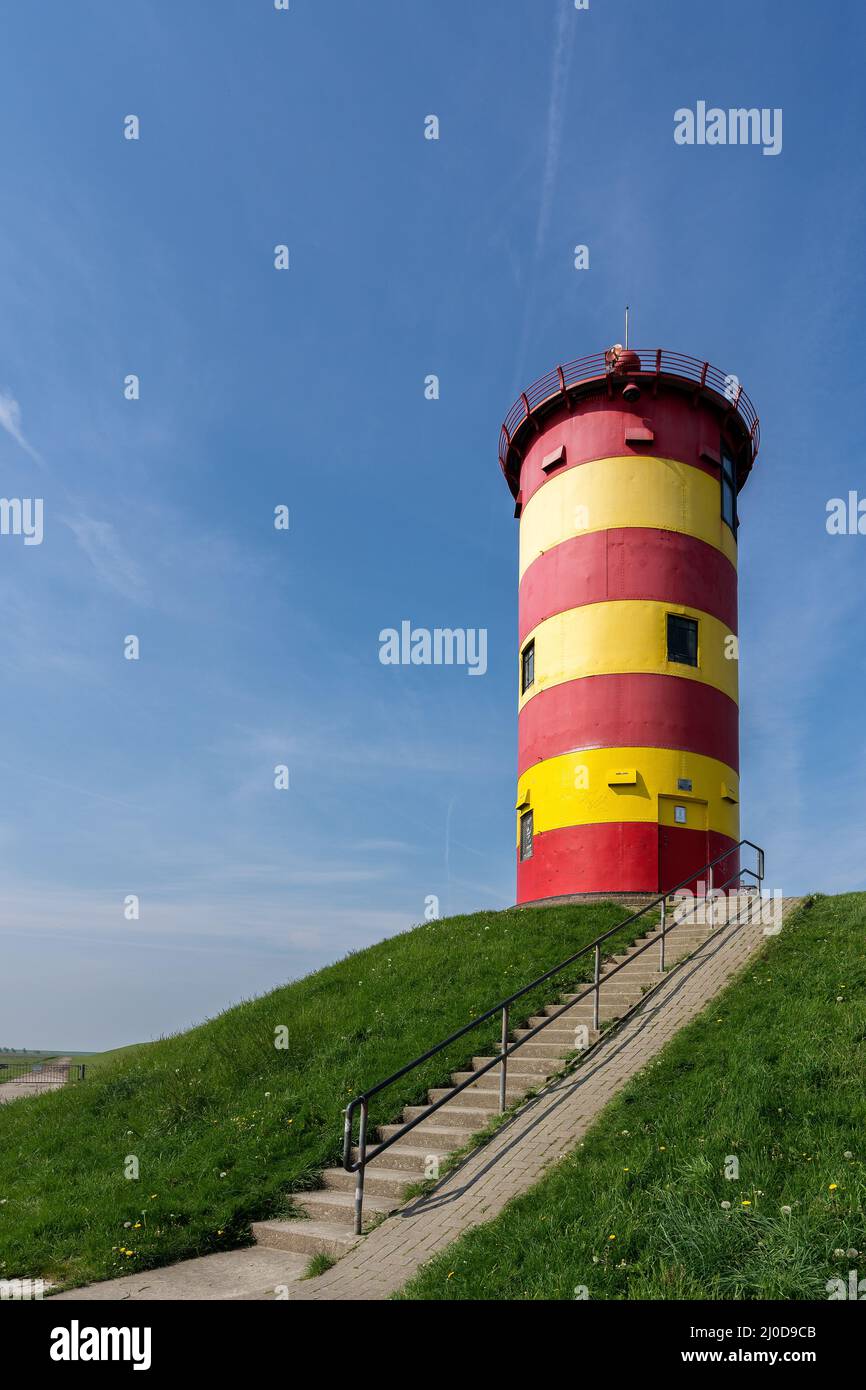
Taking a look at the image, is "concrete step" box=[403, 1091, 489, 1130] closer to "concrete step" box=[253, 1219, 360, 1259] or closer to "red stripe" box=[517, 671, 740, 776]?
"concrete step" box=[253, 1219, 360, 1259]

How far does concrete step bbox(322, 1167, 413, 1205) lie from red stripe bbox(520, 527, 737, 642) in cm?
1404

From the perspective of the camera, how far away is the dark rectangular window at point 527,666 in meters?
23.2

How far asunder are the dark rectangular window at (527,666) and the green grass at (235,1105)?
270 inches

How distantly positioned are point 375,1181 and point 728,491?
1894cm

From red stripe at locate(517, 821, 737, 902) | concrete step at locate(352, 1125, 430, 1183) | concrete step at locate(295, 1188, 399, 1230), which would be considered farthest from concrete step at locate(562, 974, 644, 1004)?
red stripe at locate(517, 821, 737, 902)

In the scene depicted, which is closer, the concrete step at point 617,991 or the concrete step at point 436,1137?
the concrete step at point 436,1137

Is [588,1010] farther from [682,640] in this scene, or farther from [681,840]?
[682,640]

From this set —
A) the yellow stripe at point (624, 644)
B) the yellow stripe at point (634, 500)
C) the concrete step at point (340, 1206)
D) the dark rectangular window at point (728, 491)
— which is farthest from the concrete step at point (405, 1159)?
the dark rectangular window at point (728, 491)

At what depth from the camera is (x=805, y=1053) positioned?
976 centimetres

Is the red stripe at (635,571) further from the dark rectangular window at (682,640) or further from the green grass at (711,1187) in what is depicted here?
the green grass at (711,1187)

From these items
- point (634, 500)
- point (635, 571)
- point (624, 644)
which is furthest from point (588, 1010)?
point (634, 500)
